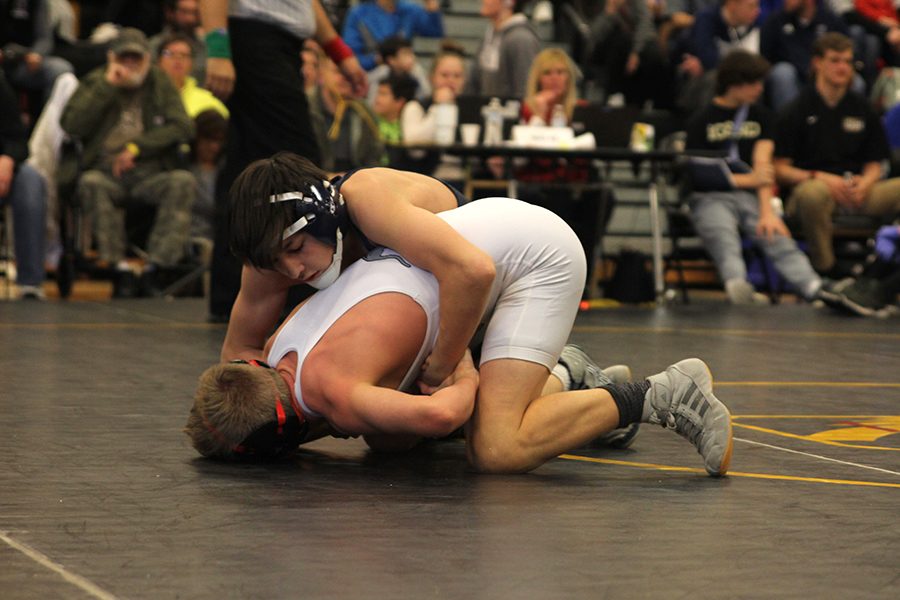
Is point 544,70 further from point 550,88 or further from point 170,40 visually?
point 170,40

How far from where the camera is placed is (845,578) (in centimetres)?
231

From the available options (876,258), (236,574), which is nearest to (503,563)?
(236,574)

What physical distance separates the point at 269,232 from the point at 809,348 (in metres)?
3.65

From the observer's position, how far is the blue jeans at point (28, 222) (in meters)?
8.71

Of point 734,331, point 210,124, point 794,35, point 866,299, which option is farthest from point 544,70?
point 734,331

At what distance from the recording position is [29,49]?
33.2ft

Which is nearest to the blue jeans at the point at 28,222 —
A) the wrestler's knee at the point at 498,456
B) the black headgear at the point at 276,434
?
the black headgear at the point at 276,434

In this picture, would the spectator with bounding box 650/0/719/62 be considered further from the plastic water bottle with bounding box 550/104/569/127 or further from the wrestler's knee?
the wrestler's knee

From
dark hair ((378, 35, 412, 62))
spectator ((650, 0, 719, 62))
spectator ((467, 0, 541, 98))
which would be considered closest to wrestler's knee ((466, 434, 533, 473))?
spectator ((467, 0, 541, 98))

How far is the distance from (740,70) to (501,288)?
20.9 ft

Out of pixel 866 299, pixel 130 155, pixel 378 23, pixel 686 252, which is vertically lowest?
pixel 686 252

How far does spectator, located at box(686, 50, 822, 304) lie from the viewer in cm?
927

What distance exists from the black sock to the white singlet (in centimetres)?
16

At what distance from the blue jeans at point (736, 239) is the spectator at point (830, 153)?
26cm
